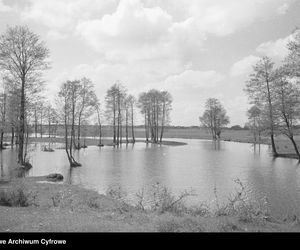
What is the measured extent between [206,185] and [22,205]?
11884mm

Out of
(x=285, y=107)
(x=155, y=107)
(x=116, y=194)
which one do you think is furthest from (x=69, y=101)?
(x=155, y=107)

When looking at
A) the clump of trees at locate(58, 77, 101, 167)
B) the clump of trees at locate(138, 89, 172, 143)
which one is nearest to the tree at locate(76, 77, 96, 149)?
the clump of trees at locate(58, 77, 101, 167)

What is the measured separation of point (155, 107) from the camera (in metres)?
75.8

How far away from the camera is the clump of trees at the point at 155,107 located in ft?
245

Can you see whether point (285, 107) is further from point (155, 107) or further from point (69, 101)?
point (155, 107)

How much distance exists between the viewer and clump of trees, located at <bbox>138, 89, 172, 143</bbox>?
7456 cm

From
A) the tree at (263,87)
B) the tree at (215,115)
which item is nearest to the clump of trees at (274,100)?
the tree at (263,87)

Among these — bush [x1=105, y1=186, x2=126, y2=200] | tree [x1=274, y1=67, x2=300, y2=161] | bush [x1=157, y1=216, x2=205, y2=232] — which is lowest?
bush [x1=105, y1=186, x2=126, y2=200]

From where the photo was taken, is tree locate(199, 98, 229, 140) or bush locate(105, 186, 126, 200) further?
tree locate(199, 98, 229, 140)

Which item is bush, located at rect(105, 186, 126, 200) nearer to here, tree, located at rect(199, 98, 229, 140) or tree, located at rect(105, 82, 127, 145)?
tree, located at rect(105, 82, 127, 145)

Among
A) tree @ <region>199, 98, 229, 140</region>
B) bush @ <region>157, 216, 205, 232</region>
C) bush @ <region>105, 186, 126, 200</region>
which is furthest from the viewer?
tree @ <region>199, 98, 229, 140</region>
